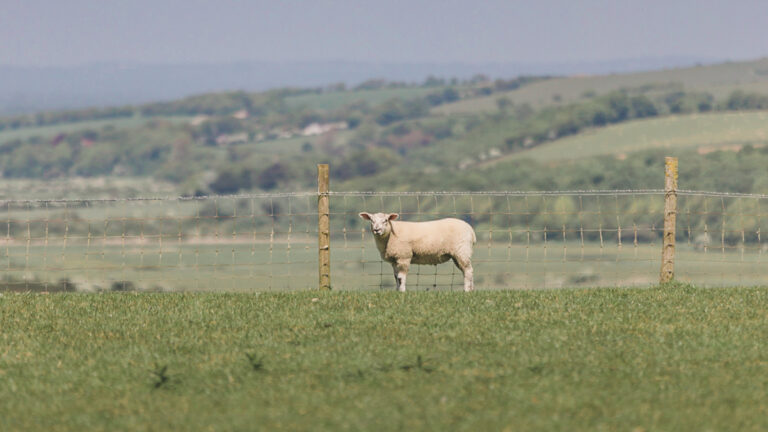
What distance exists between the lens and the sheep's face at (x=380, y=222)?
16.5m

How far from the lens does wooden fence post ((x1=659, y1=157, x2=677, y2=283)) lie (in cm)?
1770


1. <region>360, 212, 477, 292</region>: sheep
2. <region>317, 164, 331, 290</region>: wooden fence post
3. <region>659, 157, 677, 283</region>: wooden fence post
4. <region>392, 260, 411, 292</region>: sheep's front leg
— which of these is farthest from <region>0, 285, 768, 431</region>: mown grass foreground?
<region>659, 157, 677, 283</region>: wooden fence post

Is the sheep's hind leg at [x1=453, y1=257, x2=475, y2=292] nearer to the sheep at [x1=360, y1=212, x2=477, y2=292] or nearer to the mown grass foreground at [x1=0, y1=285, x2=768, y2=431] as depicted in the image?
the sheep at [x1=360, y1=212, x2=477, y2=292]

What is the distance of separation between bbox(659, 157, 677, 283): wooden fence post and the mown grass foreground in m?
2.28

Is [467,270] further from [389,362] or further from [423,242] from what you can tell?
[389,362]

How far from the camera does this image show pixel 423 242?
55.8 ft

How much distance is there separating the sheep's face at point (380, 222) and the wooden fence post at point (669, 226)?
4841mm

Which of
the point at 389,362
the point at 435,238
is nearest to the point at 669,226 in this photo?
the point at 435,238

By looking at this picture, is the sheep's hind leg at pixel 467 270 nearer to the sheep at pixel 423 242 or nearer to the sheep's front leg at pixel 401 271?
the sheep at pixel 423 242

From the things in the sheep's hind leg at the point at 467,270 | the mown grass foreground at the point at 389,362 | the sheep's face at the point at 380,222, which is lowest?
the mown grass foreground at the point at 389,362

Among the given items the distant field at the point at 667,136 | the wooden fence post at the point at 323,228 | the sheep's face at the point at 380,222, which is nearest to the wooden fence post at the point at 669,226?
the sheep's face at the point at 380,222

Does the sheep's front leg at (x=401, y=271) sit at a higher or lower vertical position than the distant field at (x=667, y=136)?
lower

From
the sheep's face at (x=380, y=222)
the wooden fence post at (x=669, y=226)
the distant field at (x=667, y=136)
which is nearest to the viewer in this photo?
the sheep's face at (x=380, y=222)

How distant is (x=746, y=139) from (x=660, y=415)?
544ft
